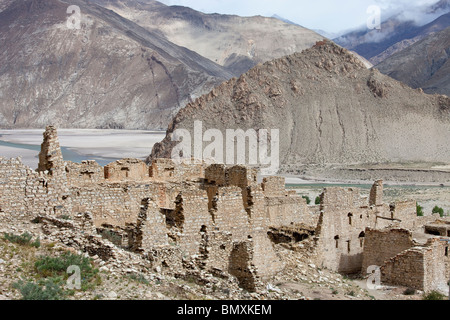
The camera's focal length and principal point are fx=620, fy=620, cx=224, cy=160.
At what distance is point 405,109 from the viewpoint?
12038 cm

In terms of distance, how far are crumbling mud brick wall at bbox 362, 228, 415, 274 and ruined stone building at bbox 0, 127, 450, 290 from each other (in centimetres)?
3

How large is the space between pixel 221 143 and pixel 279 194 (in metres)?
80.4

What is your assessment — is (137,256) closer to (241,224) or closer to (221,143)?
(241,224)

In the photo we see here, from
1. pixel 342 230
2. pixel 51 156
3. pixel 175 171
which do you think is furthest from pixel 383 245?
pixel 51 156

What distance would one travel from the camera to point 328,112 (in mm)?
120000

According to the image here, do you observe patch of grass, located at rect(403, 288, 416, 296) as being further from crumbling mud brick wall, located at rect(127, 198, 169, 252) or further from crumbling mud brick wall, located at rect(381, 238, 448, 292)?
crumbling mud brick wall, located at rect(127, 198, 169, 252)

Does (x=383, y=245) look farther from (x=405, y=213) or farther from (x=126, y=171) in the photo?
(x=126, y=171)

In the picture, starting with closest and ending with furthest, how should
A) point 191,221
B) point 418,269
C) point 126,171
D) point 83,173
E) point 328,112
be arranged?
point 191,221, point 418,269, point 83,173, point 126,171, point 328,112

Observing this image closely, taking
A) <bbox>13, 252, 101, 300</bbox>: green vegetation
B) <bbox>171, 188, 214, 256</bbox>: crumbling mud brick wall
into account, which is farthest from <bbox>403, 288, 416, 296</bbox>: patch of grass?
<bbox>13, 252, 101, 300</bbox>: green vegetation

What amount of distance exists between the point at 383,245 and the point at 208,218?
5957 mm

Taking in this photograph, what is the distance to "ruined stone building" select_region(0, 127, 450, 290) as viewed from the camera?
12.0 m

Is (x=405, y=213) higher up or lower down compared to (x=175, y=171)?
lower down

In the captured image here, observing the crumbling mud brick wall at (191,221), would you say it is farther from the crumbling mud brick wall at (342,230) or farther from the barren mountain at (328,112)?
the barren mountain at (328,112)

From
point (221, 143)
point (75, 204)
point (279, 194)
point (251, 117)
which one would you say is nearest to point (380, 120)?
point (251, 117)
